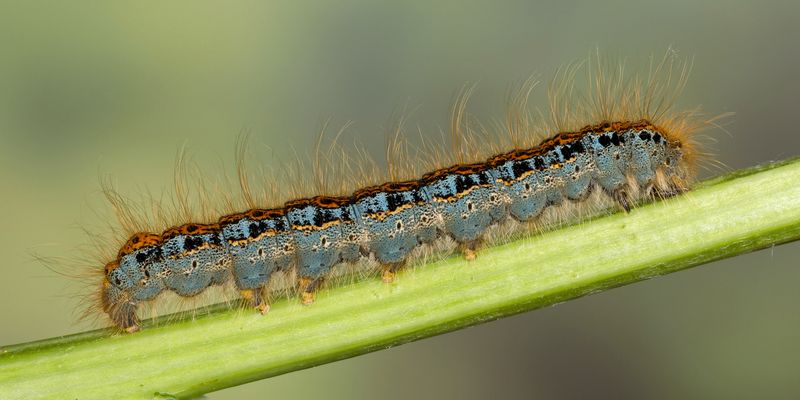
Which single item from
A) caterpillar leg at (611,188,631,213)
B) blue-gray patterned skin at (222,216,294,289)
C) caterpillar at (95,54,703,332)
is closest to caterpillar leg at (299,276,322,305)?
caterpillar at (95,54,703,332)

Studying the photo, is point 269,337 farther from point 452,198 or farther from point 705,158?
point 705,158

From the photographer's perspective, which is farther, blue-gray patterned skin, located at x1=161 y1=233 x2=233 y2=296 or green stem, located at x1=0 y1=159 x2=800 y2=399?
blue-gray patterned skin, located at x1=161 y1=233 x2=233 y2=296

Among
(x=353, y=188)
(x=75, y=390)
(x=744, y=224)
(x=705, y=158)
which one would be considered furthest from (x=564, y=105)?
(x=75, y=390)

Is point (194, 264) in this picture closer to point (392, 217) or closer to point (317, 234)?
point (317, 234)

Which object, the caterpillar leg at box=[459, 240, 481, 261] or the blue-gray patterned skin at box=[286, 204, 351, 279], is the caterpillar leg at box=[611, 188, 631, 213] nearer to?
the caterpillar leg at box=[459, 240, 481, 261]

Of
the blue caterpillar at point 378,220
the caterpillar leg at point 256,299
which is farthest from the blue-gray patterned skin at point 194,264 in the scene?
the caterpillar leg at point 256,299

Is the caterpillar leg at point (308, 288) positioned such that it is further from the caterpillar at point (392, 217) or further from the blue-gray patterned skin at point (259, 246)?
the blue-gray patterned skin at point (259, 246)

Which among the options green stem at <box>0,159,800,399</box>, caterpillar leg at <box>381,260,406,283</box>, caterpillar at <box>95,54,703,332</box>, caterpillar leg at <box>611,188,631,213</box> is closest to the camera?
green stem at <box>0,159,800,399</box>

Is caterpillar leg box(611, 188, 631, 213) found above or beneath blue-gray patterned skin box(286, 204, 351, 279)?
beneath
